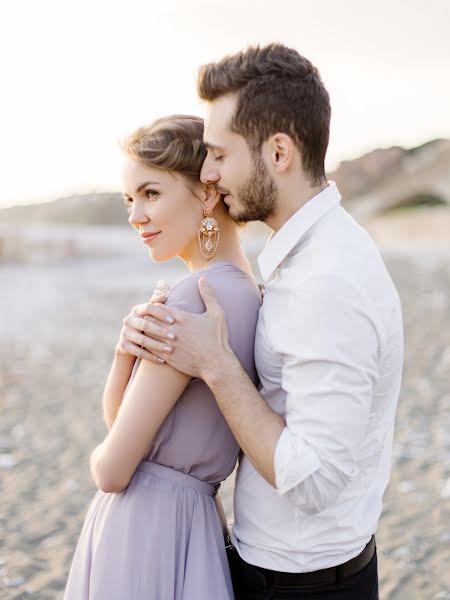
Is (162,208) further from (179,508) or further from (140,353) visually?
(179,508)

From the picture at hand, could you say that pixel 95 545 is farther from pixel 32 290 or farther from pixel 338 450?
pixel 32 290

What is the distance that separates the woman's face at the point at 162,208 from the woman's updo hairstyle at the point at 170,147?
0.08 ft

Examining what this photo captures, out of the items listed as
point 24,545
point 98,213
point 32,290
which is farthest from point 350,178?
point 24,545

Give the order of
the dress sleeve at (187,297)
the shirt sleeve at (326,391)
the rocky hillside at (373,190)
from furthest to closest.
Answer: the rocky hillside at (373,190) → the dress sleeve at (187,297) → the shirt sleeve at (326,391)

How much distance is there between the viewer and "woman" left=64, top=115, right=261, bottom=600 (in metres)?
1.79

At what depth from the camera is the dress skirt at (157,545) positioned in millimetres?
1859

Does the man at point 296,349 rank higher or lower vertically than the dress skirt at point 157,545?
higher

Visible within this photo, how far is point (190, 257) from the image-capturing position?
2.06 metres

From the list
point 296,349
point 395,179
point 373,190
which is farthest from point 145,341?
point 395,179

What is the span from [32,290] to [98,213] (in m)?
20.0

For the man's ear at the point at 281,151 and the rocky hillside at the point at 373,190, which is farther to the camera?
the rocky hillside at the point at 373,190

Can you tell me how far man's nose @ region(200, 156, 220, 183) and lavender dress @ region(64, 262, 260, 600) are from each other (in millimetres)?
217

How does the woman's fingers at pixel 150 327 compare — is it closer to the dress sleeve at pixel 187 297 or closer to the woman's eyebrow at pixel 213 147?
the dress sleeve at pixel 187 297

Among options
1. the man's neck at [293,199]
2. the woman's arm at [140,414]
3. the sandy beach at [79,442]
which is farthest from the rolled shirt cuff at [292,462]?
the sandy beach at [79,442]
